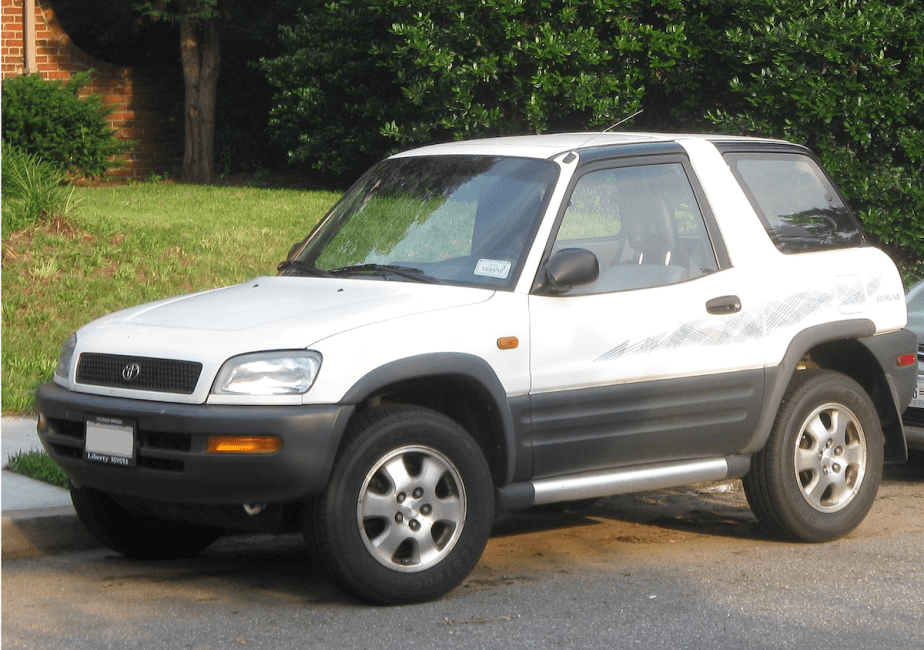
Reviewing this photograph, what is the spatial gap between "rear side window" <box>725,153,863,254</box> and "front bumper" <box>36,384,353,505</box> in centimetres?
249

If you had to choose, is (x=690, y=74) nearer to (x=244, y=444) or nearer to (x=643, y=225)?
(x=643, y=225)

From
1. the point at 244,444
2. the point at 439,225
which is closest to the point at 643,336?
the point at 439,225

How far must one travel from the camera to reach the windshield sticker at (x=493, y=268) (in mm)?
5734

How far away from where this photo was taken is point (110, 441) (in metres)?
5.29

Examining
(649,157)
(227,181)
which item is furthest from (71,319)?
(227,181)

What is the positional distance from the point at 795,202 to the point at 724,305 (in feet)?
2.86

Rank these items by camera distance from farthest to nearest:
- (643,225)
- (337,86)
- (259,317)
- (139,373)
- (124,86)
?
1. (124,86)
2. (337,86)
3. (643,225)
4. (259,317)
5. (139,373)

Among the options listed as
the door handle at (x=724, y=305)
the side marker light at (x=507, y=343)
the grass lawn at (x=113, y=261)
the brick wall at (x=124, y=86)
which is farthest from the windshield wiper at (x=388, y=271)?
the brick wall at (x=124, y=86)

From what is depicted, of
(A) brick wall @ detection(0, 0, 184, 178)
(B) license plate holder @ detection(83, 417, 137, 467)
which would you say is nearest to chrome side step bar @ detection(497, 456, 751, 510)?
(B) license plate holder @ detection(83, 417, 137, 467)

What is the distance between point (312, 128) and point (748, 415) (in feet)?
44.6

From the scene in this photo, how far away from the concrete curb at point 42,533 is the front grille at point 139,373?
126 centimetres

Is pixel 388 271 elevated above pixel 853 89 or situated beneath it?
situated beneath

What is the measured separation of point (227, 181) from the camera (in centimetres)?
2052

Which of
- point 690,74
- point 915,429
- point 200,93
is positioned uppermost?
point 690,74
